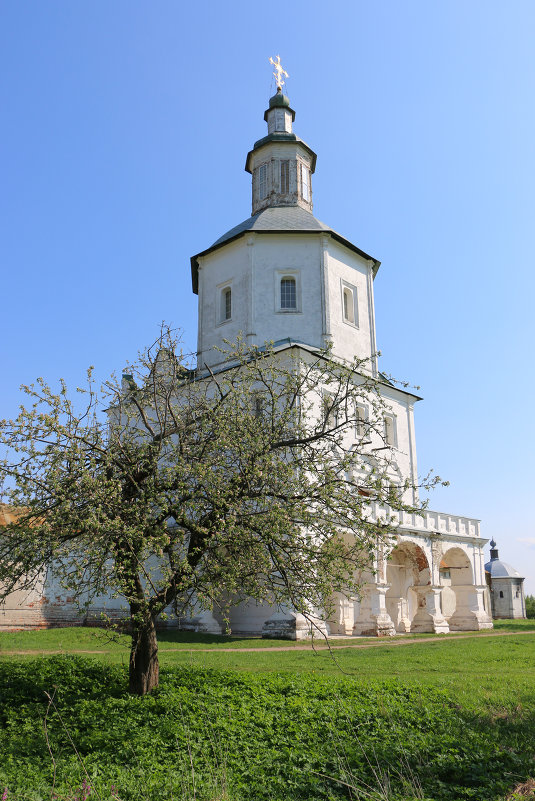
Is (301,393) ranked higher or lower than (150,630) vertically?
higher

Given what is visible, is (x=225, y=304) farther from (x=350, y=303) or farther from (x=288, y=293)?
(x=350, y=303)

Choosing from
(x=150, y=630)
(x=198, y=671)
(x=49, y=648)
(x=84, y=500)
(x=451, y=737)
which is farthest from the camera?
(x=49, y=648)

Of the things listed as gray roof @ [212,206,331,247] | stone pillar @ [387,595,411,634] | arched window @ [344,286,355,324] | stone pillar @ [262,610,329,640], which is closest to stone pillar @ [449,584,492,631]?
stone pillar @ [387,595,411,634]

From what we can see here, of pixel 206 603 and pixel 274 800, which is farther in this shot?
pixel 206 603

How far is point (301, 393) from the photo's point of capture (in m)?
8.61

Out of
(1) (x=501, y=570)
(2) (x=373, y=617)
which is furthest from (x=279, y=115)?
(1) (x=501, y=570)

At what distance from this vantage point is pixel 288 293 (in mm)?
25234

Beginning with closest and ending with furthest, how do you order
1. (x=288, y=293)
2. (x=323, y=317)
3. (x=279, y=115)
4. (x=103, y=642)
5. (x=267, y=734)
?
1. (x=267, y=734)
2. (x=103, y=642)
3. (x=323, y=317)
4. (x=288, y=293)
5. (x=279, y=115)

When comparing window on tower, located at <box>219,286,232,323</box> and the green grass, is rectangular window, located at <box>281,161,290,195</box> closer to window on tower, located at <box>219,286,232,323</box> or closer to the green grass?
window on tower, located at <box>219,286,232,323</box>

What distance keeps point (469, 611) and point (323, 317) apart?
14.6 metres

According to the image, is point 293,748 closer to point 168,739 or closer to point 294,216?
point 168,739

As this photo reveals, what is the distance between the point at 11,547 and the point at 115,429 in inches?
78.6

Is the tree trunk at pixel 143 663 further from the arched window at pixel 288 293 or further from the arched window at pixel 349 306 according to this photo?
the arched window at pixel 349 306

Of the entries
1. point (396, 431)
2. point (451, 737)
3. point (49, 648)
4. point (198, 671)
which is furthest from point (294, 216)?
point (451, 737)
